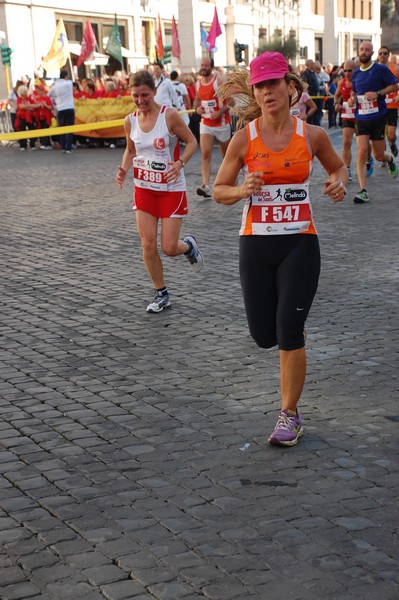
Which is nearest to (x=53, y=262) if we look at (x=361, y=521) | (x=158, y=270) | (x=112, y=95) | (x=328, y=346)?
(x=158, y=270)

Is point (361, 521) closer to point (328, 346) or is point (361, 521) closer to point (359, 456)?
point (359, 456)

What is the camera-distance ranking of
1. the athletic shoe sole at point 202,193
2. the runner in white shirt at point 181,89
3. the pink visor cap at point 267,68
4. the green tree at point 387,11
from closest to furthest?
the pink visor cap at point 267,68
the athletic shoe sole at point 202,193
the runner in white shirt at point 181,89
the green tree at point 387,11

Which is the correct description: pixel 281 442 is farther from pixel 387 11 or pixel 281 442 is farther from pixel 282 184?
pixel 387 11

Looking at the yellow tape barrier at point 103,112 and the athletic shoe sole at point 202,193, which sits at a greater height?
the yellow tape barrier at point 103,112

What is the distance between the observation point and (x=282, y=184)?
4.75 metres

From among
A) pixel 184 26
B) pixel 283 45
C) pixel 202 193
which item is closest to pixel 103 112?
pixel 202 193

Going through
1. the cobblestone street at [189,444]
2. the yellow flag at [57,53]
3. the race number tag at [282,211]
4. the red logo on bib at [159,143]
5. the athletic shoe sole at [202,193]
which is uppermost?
the yellow flag at [57,53]

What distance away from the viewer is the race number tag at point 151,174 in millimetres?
7754

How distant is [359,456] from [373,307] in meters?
3.07

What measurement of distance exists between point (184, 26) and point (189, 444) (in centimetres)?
5355

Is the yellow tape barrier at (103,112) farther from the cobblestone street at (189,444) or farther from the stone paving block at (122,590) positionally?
the stone paving block at (122,590)

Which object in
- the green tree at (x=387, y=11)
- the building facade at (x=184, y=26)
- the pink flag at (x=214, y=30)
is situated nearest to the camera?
the building facade at (x=184, y=26)

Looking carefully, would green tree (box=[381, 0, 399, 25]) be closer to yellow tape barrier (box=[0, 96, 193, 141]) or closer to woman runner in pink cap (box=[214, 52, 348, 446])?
yellow tape barrier (box=[0, 96, 193, 141])

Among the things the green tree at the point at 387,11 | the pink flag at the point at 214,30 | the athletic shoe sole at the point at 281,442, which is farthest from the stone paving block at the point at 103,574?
the green tree at the point at 387,11
